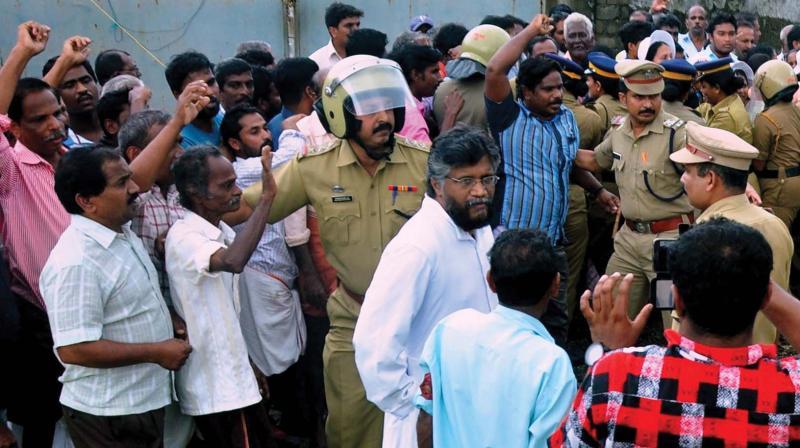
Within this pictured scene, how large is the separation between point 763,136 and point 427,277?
4931 mm

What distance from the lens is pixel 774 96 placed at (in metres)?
7.72

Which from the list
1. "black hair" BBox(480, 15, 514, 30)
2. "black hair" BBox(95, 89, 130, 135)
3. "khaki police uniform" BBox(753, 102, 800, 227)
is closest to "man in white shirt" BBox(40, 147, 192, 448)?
"black hair" BBox(95, 89, 130, 135)

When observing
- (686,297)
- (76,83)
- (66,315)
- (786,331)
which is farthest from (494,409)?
(76,83)

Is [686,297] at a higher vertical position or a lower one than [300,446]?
higher

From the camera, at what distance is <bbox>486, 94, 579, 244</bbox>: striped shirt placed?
20.0 ft

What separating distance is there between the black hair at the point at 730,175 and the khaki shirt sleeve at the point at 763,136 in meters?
3.47

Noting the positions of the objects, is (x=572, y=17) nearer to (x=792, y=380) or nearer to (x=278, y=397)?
(x=278, y=397)

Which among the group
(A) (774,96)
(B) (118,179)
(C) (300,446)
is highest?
(B) (118,179)

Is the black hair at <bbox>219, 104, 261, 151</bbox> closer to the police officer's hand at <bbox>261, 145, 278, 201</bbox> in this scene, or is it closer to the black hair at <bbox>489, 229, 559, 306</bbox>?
the police officer's hand at <bbox>261, 145, 278, 201</bbox>

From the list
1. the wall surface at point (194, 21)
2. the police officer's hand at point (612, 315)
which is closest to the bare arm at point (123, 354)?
the police officer's hand at point (612, 315)

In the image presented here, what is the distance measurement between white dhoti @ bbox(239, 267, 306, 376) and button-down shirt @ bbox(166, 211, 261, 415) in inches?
44.6

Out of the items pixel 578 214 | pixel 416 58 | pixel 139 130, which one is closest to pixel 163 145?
pixel 139 130

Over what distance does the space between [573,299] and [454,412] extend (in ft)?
14.2

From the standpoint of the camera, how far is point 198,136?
5.77 m
